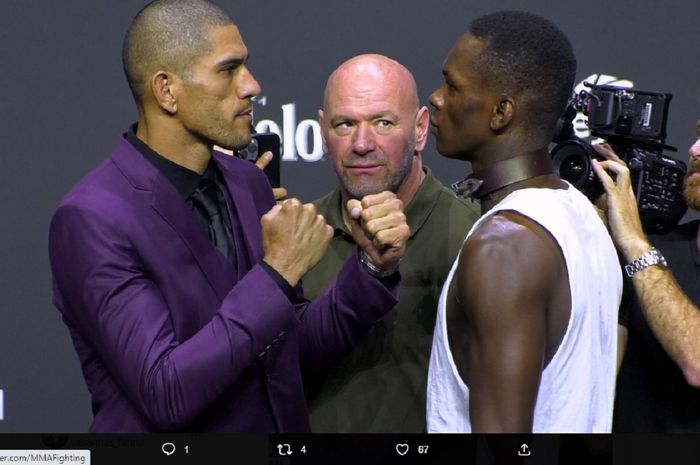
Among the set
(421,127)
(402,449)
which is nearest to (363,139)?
(421,127)

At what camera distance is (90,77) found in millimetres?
2322

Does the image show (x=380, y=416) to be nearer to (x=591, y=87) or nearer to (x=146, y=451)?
(x=146, y=451)

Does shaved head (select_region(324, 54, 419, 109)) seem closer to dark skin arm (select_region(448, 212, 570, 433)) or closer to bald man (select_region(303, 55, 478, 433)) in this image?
bald man (select_region(303, 55, 478, 433))

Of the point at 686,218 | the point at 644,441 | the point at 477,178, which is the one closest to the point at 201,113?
the point at 477,178

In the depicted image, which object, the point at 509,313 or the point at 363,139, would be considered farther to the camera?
the point at 363,139

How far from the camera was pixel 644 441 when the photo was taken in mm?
1370

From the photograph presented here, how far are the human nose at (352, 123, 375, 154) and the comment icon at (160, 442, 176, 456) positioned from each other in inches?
22.7

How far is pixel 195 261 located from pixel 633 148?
0.82 metres

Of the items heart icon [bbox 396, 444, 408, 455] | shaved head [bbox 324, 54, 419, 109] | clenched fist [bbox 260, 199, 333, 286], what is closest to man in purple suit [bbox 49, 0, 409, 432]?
clenched fist [bbox 260, 199, 333, 286]

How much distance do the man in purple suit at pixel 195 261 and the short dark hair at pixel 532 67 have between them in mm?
198

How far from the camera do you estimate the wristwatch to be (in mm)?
1721

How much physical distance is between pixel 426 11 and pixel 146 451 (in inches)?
48.0

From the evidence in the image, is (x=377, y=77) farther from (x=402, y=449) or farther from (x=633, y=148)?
(x=402, y=449)

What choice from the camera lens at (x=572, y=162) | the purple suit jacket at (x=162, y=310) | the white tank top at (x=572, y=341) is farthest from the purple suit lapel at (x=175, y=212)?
the camera lens at (x=572, y=162)
